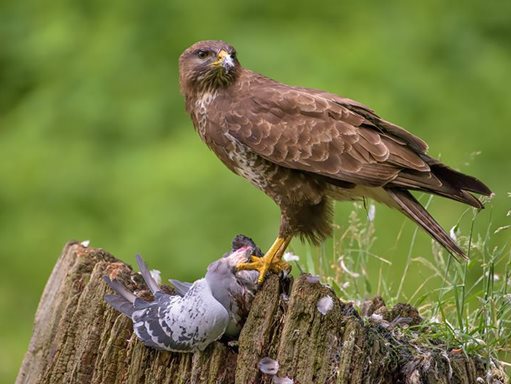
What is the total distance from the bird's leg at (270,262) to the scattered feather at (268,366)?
34 cm

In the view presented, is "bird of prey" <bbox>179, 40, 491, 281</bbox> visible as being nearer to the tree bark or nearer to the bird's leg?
the bird's leg

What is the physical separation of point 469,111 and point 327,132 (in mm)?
2931

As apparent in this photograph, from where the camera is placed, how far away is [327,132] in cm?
535

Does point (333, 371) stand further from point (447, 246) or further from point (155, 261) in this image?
point (155, 261)

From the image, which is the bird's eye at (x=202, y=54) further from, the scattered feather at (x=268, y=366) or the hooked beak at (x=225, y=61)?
the scattered feather at (x=268, y=366)

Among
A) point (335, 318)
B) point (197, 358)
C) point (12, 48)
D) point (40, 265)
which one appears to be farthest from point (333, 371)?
point (12, 48)

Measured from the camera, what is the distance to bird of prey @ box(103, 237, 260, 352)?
4.52 metres

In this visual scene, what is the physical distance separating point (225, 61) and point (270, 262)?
1.06 metres

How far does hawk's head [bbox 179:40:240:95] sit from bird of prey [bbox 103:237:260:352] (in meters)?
1.14

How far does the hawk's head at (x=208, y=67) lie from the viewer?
18.5 feet

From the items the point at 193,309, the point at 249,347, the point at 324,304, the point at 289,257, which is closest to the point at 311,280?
the point at 324,304

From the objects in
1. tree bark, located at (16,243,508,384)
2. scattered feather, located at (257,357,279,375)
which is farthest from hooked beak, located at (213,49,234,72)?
scattered feather, located at (257,357,279,375)

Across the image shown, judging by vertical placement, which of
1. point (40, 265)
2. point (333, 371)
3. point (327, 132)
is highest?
point (40, 265)

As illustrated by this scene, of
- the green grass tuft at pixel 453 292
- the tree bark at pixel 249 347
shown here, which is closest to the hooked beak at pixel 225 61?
the green grass tuft at pixel 453 292
